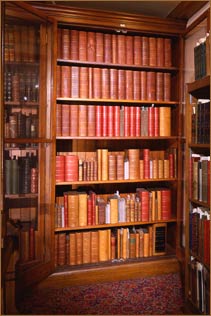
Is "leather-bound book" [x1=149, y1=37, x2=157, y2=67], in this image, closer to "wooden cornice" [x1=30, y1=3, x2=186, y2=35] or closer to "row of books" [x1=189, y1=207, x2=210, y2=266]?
"wooden cornice" [x1=30, y1=3, x2=186, y2=35]

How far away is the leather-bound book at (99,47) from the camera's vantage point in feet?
7.13

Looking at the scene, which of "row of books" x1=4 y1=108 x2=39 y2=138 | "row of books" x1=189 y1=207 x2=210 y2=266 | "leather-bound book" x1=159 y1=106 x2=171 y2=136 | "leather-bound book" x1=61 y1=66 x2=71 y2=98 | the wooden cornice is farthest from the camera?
"leather-bound book" x1=159 y1=106 x2=171 y2=136

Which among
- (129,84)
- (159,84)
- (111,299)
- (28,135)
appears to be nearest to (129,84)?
(129,84)

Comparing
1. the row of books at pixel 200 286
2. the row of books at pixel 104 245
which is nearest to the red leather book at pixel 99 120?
the row of books at pixel 104 245

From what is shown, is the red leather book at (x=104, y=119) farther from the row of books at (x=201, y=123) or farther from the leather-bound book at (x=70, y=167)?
the row of books at (x=201, y=123)

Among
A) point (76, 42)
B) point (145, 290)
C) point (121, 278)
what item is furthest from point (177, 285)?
point (76, 42)

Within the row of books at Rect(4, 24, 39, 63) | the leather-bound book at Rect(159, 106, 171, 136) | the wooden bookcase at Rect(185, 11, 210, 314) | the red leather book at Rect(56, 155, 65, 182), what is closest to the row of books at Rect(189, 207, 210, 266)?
the wooden bookcase at Rect(185, 11, 210, 314)

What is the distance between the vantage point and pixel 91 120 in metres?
2.19

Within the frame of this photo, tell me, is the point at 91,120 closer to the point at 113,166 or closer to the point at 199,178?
the point at 113,166

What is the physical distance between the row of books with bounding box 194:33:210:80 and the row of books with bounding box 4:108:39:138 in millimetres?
1178

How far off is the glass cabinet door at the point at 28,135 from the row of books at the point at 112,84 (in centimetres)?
15

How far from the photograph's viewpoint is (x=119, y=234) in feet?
7.39

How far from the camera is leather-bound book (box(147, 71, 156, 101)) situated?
229cm

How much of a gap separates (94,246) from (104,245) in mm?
82
